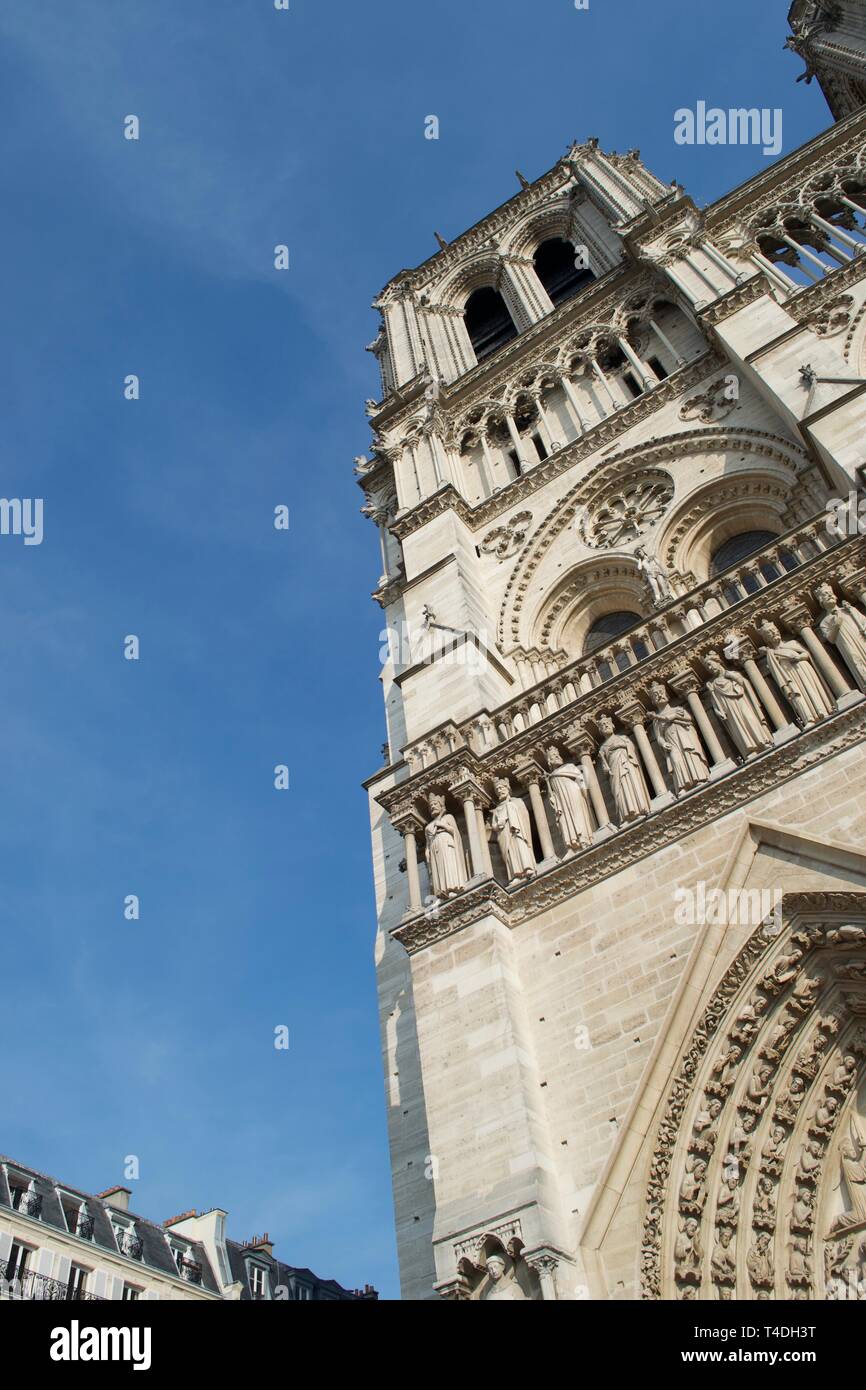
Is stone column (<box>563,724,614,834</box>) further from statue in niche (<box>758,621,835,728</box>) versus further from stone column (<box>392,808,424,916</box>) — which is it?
statue in niche (<box>758,621,835,728</box>)

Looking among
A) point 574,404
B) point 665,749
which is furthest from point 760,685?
point 574,404

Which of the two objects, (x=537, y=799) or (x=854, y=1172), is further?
(x=537, y=799)

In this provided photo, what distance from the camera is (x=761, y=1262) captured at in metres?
7.91

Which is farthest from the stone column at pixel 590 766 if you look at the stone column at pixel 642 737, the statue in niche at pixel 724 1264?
the statue in niche at pixel 724 1264

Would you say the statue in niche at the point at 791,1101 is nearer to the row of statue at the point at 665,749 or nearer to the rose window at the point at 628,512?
the row of statue at the point at 665,749

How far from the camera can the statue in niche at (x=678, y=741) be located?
10148mm

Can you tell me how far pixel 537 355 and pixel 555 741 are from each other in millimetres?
10583

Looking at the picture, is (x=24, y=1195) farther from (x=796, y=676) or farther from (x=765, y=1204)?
(x=796, y=676)

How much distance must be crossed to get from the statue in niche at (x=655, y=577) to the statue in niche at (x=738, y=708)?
2.73 m

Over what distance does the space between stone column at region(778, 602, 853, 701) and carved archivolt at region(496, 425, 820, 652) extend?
320 centimetres

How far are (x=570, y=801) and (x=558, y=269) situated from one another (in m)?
18.0

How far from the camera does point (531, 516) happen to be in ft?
54.4

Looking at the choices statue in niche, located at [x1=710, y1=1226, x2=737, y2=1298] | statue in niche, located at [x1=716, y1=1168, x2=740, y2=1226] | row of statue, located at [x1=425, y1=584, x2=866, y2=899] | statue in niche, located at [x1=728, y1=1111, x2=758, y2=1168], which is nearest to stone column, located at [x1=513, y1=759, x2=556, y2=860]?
row of statue, located at [x1=425, y1=584, x2=866, y2=899]
